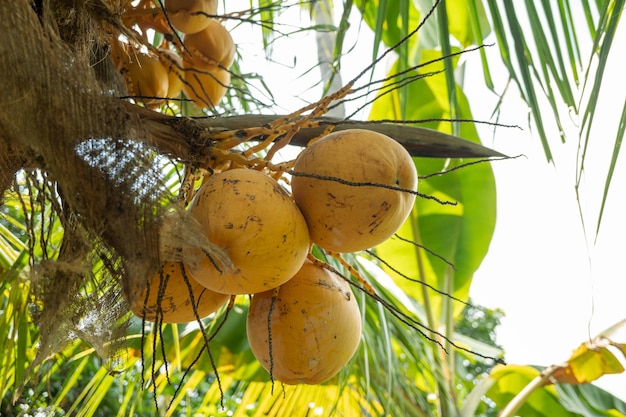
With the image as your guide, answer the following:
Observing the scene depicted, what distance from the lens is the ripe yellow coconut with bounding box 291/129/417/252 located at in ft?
2.65

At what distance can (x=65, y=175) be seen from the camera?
63 centimetres

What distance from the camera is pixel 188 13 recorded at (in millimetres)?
1270

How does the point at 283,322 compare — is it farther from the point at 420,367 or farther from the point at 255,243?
the point at 420,367

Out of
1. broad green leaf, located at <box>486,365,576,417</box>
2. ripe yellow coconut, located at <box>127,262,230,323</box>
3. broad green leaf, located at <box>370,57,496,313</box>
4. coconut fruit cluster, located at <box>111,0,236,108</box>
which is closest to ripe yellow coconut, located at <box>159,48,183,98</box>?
coconut fruit cluster, located at <box>111,0,236,108</box>

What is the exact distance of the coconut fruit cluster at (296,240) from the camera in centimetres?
77

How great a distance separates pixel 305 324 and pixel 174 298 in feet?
0.51

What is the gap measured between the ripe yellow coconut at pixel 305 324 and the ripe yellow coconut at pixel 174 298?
64 millimetres

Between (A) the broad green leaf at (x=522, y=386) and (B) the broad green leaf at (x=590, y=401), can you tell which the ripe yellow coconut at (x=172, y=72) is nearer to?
(A) the broad green leaf at (x=522, y=386)

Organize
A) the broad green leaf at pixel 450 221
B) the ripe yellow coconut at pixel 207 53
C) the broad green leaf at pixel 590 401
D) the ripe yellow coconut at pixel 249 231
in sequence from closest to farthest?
the ripe yellow coconut at pixel 249 231, the ripe yellow coconut at pixel 207 53, the broad green leaf at pixel 590 401, the broad green leaf at pixel 450 221

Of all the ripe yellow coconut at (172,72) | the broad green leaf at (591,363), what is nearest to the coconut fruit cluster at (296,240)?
the ripe yellow coconut at (172,72)

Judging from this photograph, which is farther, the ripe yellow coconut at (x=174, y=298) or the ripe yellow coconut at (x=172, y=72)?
the ripe yellow coconut at (x=172, y=72)

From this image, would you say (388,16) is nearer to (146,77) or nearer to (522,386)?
(146,77)

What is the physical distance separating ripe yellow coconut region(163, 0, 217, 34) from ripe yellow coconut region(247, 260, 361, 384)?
1.79 feet

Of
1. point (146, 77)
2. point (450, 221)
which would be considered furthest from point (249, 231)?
point (450, 221)
